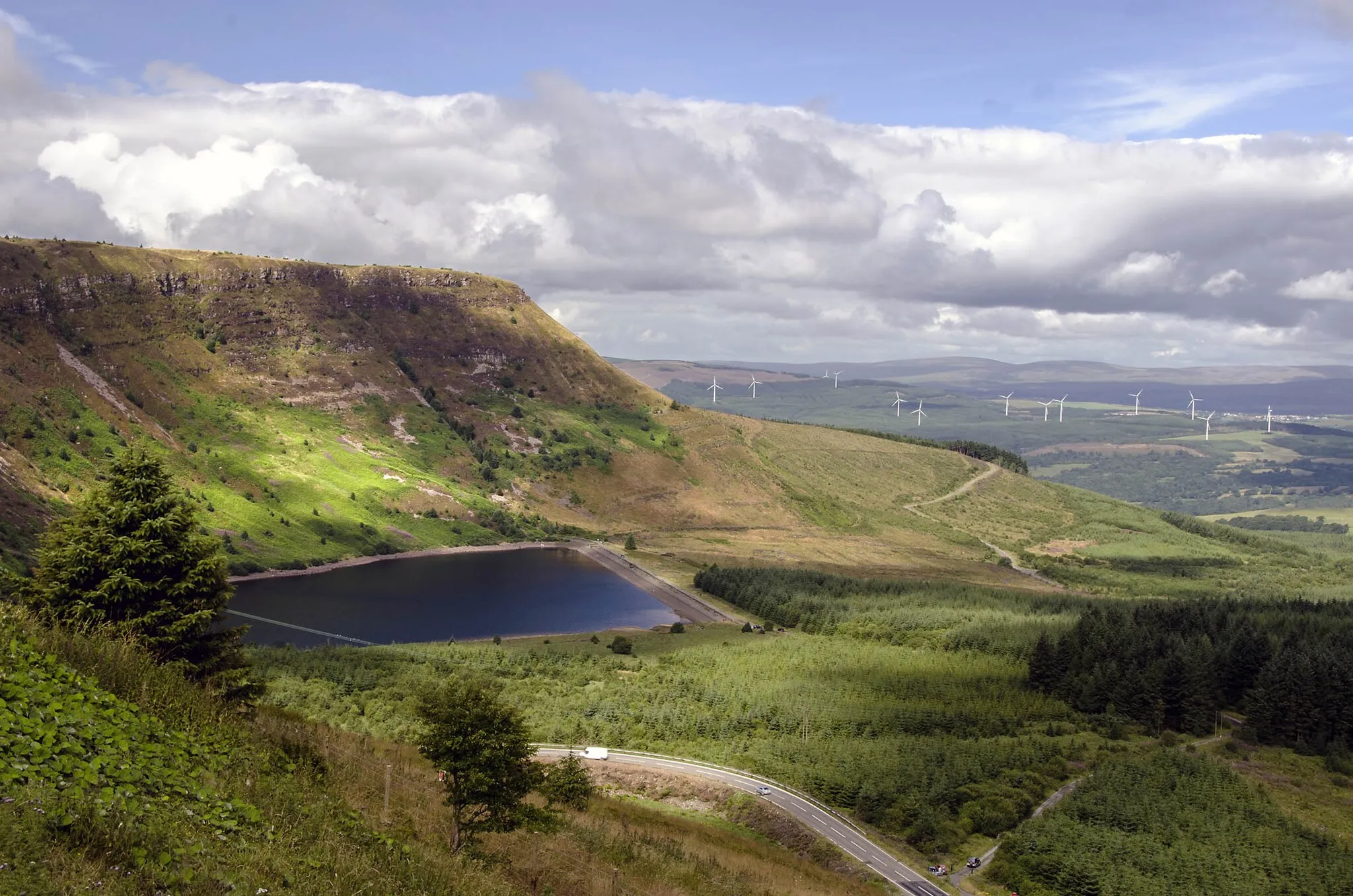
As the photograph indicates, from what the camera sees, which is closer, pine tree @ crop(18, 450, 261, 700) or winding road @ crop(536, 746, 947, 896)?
pine tree @ crop(18, 450, 261, 700)

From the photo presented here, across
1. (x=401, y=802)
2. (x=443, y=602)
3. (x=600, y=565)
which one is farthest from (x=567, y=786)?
(x=600, y=565)

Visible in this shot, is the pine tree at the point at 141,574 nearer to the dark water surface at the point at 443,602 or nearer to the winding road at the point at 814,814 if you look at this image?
the winding road at the point at 814,814

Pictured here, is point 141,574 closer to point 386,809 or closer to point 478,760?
point 386,809

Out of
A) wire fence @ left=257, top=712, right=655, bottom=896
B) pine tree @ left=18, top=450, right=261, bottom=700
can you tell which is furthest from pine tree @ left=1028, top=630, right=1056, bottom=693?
Result: pine tree @ left=18, top=450, right=261, bottom=700

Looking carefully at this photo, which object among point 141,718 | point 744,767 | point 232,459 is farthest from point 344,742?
point 232,459

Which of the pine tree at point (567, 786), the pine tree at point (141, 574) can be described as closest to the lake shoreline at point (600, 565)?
the pine tree at point (567, 786)

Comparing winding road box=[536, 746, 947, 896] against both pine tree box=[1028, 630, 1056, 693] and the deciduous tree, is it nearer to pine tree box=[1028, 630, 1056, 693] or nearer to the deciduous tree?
the deciduous tree
